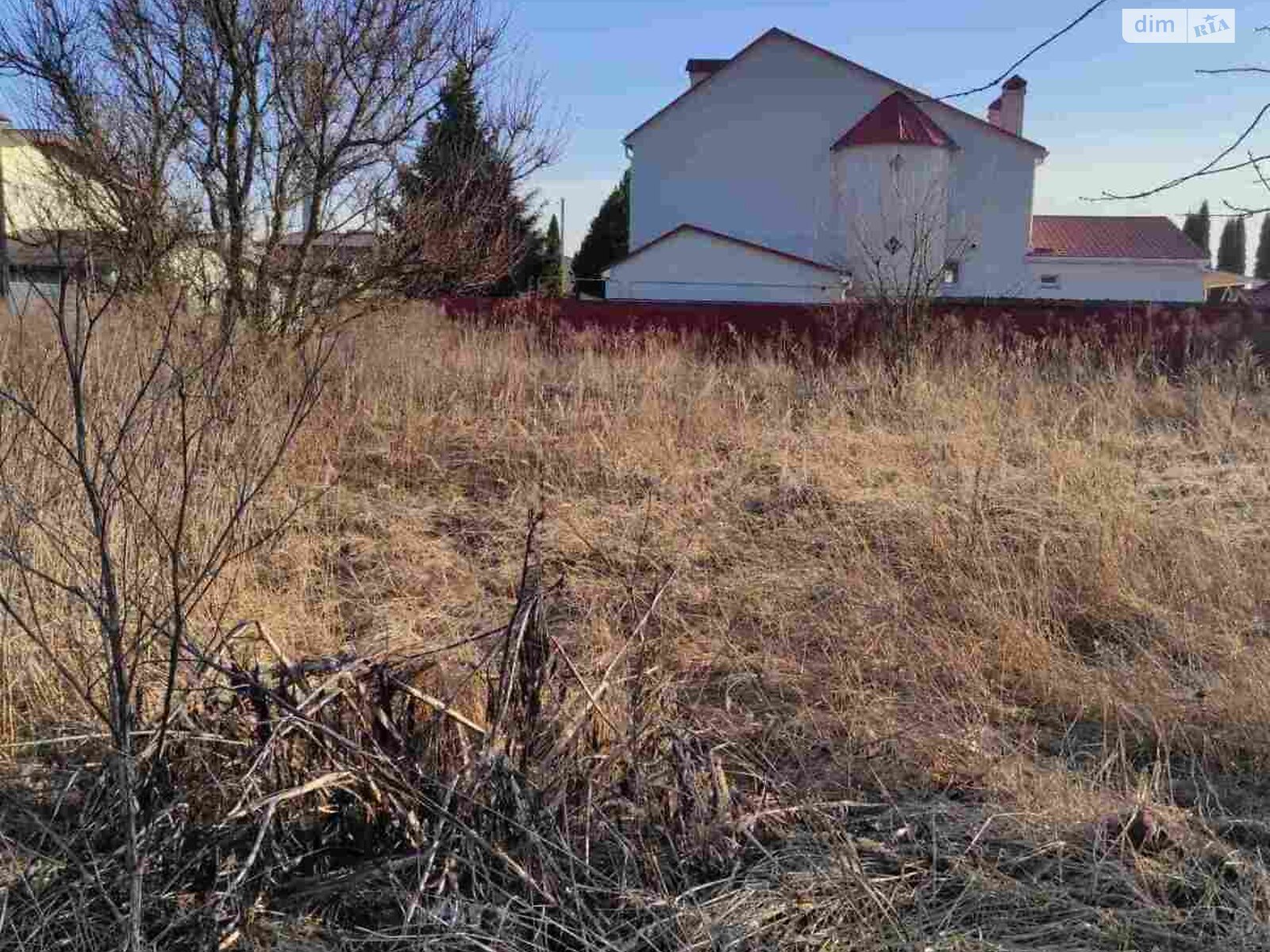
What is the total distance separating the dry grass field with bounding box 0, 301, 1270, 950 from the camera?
6.81 ft

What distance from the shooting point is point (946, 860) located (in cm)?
216

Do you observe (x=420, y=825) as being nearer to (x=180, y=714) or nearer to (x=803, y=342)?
(x=180, y=714)

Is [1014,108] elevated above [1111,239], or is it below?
above

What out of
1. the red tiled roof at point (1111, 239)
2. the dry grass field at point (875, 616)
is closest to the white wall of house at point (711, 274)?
the red tiled roof at point (1111, 239)

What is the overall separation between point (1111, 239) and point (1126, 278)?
1765 mm

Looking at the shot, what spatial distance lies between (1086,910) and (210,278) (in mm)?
8229

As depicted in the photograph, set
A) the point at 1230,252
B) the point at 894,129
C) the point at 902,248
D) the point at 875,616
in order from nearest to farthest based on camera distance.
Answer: the point at 875,616 < the point at 902,248 < the point at 894,129 < the point at 1230,252

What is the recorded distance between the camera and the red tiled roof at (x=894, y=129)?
25.4 m

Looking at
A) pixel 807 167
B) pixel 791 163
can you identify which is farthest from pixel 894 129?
pixel 791 163

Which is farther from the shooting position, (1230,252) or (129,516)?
(1230,252)

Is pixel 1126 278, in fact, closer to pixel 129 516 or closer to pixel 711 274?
pixel 711 274

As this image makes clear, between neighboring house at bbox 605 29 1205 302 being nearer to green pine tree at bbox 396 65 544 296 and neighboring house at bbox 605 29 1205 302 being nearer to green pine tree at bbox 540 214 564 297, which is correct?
green pine tree at bbox 540 214 564 297

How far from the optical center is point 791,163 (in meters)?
27.9

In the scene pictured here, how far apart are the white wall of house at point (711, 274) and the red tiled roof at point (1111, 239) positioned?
13.7m
